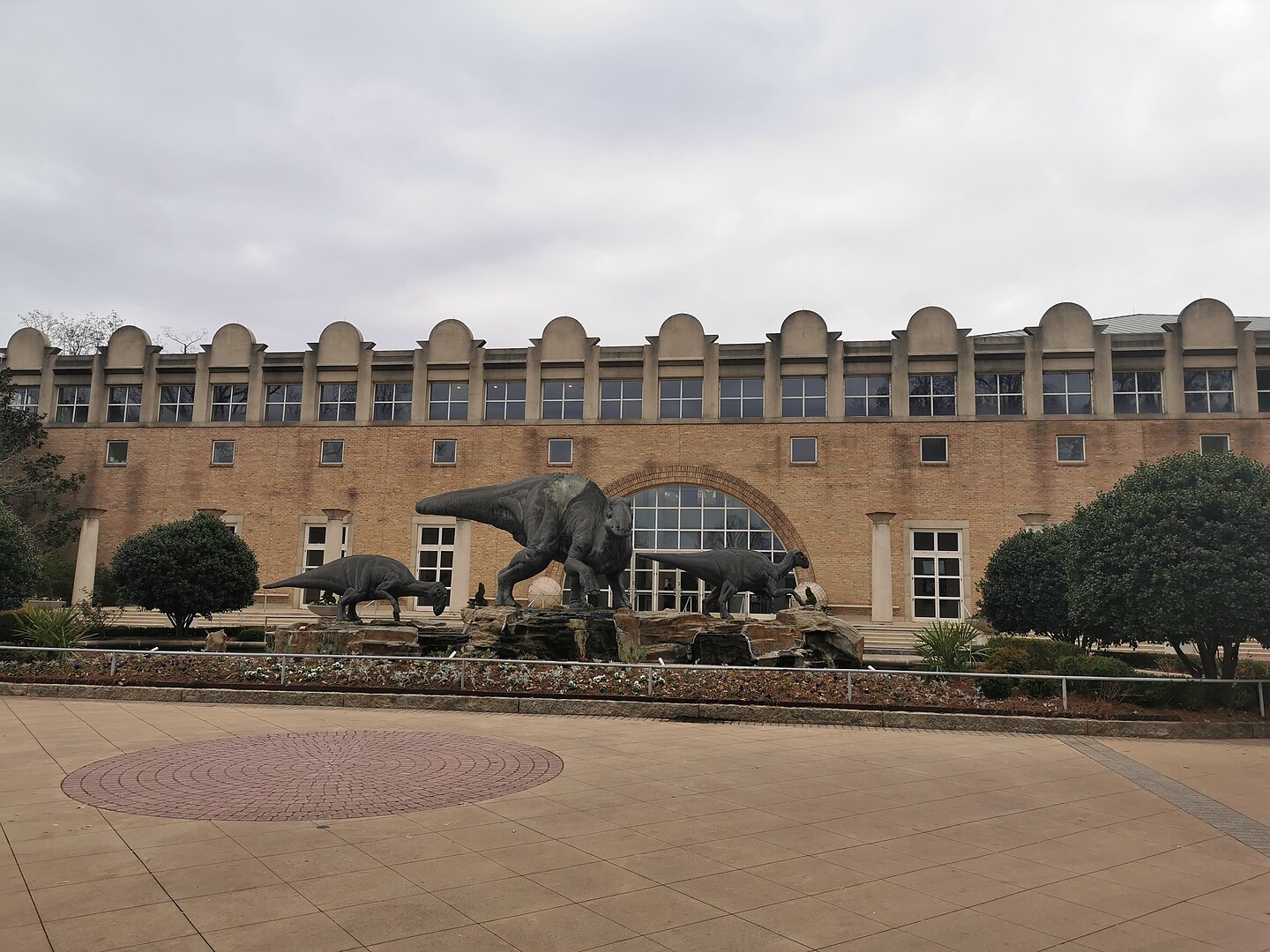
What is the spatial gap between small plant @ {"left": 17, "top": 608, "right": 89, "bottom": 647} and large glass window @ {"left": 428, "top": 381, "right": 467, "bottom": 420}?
1707 centimetres

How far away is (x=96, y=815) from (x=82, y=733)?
4.04m

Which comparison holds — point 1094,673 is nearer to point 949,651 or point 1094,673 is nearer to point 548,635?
point 949,651

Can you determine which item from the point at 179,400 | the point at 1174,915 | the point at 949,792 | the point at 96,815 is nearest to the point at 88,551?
the point at 179,400

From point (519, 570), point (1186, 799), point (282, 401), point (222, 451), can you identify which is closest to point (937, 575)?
point (519, 570)

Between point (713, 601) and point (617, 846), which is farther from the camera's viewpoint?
point (713, 601)

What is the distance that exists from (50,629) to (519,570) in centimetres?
813

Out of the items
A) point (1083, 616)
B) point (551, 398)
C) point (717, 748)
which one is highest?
point (551, 398)

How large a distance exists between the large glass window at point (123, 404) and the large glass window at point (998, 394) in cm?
3088

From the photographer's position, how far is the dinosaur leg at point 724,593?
18.0 metres

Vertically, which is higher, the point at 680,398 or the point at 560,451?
the point at 680,398

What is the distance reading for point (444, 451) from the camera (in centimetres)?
3250

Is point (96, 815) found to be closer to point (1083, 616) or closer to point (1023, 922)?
point (1023, 922)

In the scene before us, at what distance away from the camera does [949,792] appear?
24.8 feet

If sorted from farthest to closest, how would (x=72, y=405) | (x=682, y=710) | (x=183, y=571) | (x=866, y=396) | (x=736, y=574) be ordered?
(x=72, y=405), (x=866, y=396), (x=183, y=571), (x=736, y=574), (x=682, y=710)
